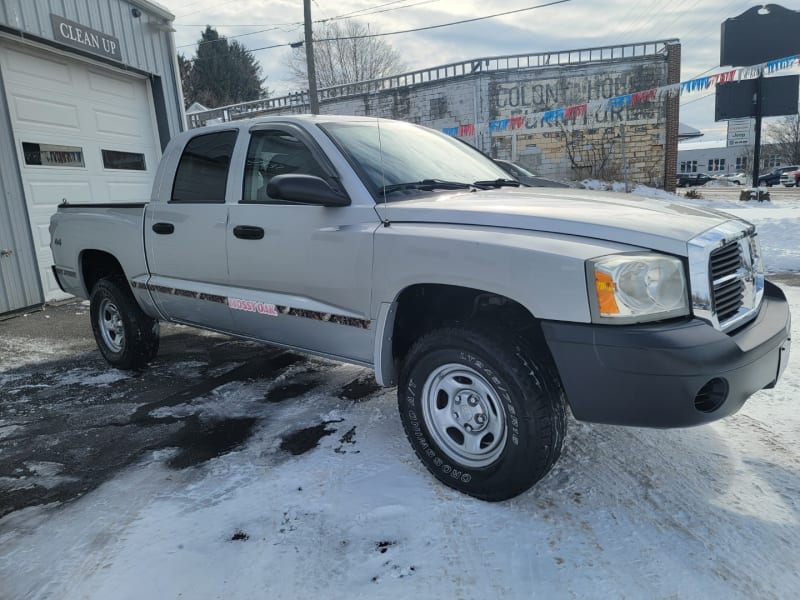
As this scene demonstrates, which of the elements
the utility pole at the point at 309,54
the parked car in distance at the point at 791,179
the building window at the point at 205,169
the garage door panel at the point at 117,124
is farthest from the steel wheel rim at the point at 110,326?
the parked car in distance at the point at 791,179

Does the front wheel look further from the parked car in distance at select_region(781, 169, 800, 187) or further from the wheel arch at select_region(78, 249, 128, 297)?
the parked car in distance at select_region(781, 169, 800, 187)

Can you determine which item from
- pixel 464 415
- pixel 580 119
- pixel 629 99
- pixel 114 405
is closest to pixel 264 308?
pixel 464 415

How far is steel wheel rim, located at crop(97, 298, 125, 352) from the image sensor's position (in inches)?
190

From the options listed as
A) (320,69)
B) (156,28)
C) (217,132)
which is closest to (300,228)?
(217,132)

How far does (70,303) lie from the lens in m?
8.02

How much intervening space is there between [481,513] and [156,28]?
32.9 ft

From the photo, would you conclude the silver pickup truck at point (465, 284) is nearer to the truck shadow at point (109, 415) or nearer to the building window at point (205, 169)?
the building window at point (205, 169)

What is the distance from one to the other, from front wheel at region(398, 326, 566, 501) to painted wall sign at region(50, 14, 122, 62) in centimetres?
778

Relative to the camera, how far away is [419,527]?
8.05 ft

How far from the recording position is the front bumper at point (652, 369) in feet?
6.86

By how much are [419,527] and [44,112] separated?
8.14m

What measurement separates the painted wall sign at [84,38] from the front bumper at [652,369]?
832cm

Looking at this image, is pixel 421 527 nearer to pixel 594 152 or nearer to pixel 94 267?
pixel 94 267

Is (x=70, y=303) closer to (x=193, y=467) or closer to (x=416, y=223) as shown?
(x=193, y=467)
